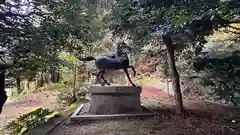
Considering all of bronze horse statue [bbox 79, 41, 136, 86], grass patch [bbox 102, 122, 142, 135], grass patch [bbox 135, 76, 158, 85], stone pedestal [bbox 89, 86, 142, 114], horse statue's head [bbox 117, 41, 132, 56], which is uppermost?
horse statue's head [bbox 117, 41, 132, 56]

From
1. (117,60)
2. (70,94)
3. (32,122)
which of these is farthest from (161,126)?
(70,94)

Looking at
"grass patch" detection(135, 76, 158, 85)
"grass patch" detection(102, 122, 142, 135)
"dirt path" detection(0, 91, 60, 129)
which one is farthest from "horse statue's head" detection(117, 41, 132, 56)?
"grass patch" detection(135, 76, 158, 85)

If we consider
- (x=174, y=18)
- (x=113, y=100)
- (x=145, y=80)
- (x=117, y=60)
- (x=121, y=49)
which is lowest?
(x=113, y=100)

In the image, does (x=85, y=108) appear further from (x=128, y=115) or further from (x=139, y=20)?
(x=139, y=20)

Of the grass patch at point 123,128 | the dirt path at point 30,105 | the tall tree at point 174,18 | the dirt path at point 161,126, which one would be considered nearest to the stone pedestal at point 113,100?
the dirt path at point 161,126

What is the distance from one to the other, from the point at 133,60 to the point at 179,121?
719 centimetres

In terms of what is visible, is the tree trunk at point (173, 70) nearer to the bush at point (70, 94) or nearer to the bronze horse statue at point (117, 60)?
the bronze horse statue at point (117, 60)

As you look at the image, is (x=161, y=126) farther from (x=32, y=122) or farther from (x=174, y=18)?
(x=174, y=18)

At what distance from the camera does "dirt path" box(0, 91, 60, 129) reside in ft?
31.3

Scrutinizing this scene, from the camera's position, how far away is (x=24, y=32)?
3.46m

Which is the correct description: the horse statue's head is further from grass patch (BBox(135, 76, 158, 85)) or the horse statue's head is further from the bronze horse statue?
grass patch (BBox(135, 76, 158, 85))

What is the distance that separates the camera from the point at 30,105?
1089 centimetres

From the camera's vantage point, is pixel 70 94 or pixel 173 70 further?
pixel 70 94

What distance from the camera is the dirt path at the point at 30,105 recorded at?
9542 millimetres
